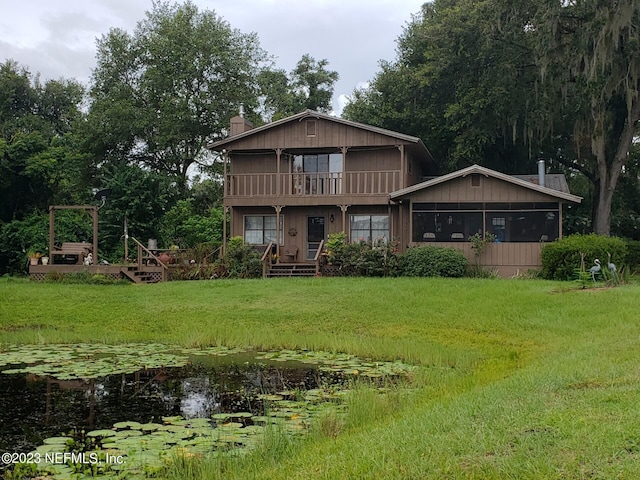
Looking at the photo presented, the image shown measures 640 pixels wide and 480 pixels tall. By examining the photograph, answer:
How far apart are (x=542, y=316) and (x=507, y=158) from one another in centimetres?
1960

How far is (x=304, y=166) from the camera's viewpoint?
2664 centimetres

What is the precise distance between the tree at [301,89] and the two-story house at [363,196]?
14.8 meters

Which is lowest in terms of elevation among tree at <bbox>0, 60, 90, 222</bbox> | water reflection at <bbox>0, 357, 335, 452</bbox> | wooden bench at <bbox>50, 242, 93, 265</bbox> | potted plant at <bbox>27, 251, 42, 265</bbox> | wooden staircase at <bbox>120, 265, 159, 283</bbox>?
water reflection at <bbox>0, 357, 335, 452</bbox>

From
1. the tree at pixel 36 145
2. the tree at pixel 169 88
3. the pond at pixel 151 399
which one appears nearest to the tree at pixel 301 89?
the tree at pixel 169 88

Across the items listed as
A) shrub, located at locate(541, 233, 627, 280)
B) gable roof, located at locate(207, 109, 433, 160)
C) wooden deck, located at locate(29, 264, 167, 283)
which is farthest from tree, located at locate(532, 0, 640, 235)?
wooden deck, located at locate(29, 264, 167, 283)

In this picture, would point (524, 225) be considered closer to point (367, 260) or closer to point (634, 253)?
point (367, 260)

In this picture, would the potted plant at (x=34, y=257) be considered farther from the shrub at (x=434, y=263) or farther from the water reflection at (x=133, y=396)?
the water reflection at (x=133, y=396)

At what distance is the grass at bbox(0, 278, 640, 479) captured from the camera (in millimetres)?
4840

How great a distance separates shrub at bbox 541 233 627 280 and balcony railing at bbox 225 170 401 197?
647 centimetres

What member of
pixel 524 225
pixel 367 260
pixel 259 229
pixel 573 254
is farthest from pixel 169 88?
pixel 573 254

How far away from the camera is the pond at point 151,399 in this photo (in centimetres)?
578

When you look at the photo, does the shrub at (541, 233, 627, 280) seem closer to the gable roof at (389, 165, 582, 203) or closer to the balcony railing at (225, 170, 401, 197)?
the gable roof at (389, 165, 582, 203)

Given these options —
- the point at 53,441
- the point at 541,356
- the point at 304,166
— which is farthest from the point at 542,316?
the point at 304,166

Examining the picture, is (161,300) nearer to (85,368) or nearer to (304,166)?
(85,368)
